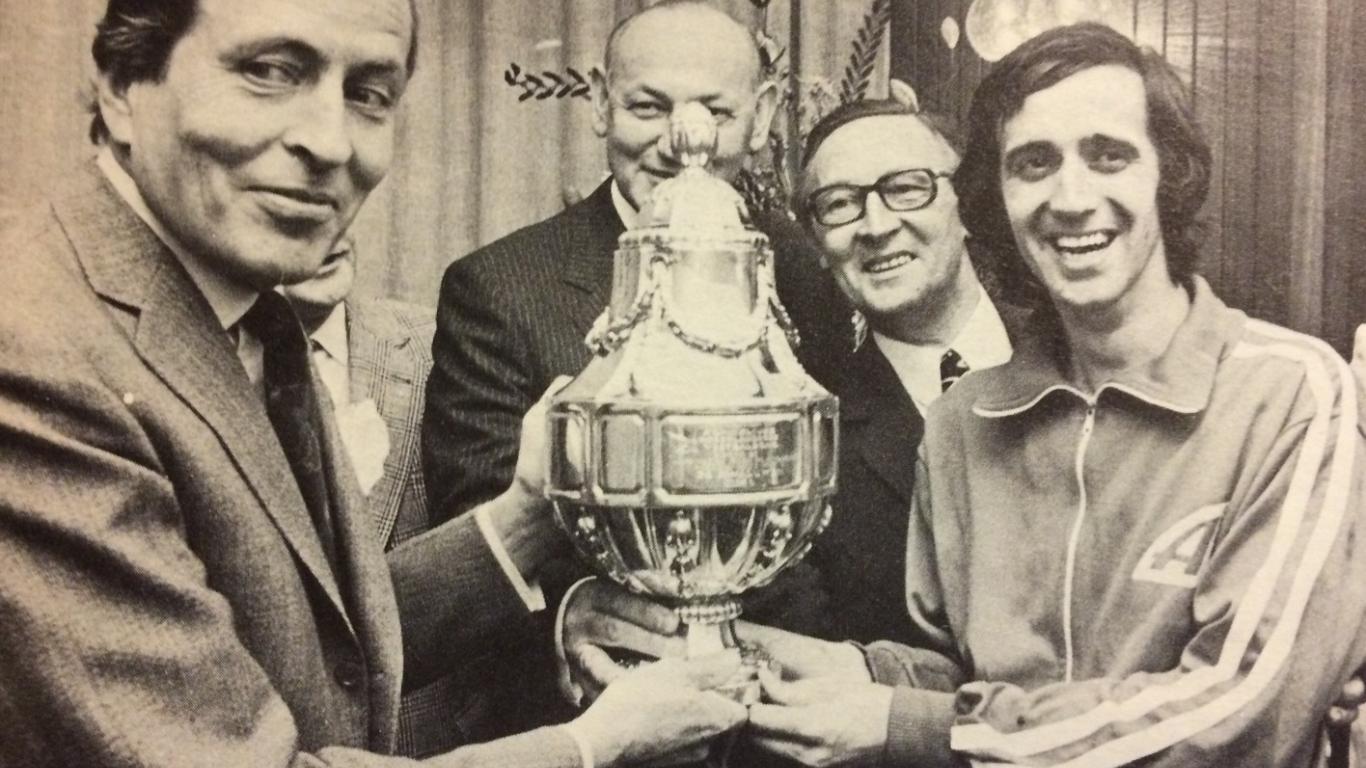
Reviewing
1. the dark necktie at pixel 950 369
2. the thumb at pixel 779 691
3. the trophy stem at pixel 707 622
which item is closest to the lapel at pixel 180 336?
the trophy stem at pixel 707 622

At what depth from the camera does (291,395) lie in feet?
3.59

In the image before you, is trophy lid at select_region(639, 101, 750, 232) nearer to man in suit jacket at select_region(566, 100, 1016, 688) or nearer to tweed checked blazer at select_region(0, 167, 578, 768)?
man in suit jacket at select_region(566, 100, 1016, 688)

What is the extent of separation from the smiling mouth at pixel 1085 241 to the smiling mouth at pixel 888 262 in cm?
16

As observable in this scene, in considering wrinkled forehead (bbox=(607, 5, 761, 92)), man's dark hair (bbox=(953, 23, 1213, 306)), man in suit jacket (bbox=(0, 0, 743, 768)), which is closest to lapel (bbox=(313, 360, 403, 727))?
man in suit jacket (bbox=(0, 0, 743, 768))

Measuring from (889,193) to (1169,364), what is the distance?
32 cm

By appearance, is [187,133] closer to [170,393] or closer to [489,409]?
[170,393]

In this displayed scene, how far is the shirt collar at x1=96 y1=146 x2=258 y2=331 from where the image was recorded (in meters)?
0.97

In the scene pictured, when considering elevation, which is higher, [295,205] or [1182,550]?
[295,205]

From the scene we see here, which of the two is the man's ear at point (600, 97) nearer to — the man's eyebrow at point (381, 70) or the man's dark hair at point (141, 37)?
the man's eyebrow at point (381, 70)

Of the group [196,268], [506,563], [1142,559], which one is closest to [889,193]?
[1142,559]

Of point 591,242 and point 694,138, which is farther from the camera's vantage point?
point 591,242

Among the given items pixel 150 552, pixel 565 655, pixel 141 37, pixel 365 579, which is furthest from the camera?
pixel 565 655

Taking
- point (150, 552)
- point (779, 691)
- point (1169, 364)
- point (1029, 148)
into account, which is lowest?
point (779, 691)

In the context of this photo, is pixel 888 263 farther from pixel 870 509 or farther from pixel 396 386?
pixel 396 386
